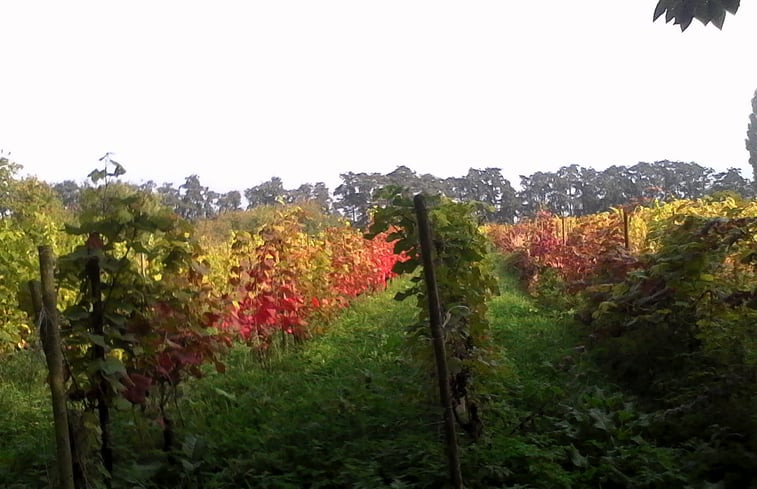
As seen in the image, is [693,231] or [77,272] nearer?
[77,272]

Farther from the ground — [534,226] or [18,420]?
[534,226]

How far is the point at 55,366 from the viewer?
2.37m

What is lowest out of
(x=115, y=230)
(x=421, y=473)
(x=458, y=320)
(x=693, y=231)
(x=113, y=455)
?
(x=421, y=473)

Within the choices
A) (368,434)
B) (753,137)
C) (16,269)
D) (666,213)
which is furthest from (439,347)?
(753,137)

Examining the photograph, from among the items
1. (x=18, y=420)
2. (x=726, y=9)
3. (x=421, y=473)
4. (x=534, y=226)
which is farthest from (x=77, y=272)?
(x=534, y=226)

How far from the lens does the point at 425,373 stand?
13.8 feet

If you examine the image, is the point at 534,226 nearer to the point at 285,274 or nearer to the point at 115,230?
the point at 285,274

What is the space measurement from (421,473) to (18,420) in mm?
3539

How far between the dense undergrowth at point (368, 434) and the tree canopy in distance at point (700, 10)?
2.10 metres

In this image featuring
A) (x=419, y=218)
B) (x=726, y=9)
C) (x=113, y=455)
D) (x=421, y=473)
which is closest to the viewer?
(x=726, y=9)

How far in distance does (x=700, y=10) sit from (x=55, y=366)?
281 centimetres

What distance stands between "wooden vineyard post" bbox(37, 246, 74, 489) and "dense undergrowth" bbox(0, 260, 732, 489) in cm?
102

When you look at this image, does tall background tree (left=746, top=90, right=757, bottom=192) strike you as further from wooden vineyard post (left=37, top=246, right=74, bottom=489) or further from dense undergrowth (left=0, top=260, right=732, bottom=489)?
wooden vineyard post (left=37, top=246, right=74, bottom=489)

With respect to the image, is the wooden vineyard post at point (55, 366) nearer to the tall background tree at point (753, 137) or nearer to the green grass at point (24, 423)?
the green grass at point (24, 423)
